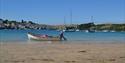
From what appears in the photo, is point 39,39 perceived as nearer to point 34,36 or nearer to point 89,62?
A: point 34,36

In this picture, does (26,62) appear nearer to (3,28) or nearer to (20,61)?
(20,61)

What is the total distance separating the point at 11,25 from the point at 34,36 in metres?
141

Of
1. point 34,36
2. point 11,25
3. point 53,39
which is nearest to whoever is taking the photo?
point 53,39

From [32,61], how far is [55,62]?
1.17 metres

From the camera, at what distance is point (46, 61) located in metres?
16.8

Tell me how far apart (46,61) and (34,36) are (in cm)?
3369

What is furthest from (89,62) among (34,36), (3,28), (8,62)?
(3,28)

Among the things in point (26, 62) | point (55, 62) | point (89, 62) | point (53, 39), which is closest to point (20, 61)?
point (26, 62)

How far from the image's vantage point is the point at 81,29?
186250 mm

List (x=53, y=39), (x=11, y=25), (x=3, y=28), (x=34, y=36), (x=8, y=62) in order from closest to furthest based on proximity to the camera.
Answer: (x=8, y=62) → (x=53, y=39) → (x=34, y=36) → (x=3, y=28) → (x=11, y=25)

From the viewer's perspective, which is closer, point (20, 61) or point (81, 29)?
point (20, 61)

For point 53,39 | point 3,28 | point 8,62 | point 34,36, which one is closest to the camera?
point 8,62

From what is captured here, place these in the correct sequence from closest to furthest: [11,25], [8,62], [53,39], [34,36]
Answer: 1. [8,62]
2. [53,39]
3. [34,36]
4. [11,25]

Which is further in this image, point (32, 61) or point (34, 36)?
point (34, 36)
